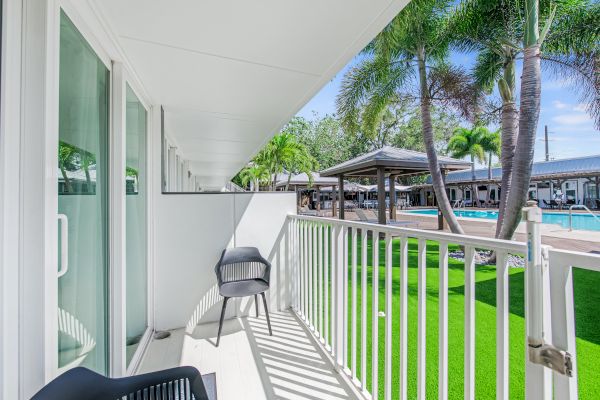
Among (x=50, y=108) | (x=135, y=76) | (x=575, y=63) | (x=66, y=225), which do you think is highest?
(x=575, y=63)

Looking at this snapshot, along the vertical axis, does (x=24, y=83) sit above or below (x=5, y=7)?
below

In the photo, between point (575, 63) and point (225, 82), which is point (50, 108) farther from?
point (575, 63)

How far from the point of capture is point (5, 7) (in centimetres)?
95

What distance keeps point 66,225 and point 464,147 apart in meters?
24.5

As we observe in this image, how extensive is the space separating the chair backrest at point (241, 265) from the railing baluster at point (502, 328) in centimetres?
218

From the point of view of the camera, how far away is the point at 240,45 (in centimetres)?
196

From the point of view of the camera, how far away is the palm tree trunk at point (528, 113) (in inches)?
201

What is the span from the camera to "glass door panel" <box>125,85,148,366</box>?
2.23 meters

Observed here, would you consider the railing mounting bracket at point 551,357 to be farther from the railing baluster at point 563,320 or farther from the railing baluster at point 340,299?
the railing baluster at point 340,299

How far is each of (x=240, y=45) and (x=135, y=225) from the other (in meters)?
1.64

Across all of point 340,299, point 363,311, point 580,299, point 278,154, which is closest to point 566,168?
point 278,154

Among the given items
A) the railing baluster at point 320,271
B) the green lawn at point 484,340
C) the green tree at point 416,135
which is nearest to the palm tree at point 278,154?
the green lawn at point 484,340

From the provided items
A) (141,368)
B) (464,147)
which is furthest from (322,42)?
(464,147)

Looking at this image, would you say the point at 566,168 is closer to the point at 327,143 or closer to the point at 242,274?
the point at 327,143
